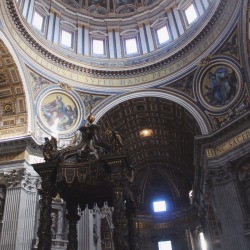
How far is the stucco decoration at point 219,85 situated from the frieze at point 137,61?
114cm

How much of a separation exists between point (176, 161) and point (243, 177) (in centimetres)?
1011

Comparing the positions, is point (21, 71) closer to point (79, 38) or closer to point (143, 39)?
point (79, 38)

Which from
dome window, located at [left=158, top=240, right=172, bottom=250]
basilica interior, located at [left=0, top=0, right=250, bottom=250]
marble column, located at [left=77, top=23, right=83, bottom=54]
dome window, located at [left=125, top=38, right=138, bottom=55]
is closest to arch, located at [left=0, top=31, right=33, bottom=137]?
basilica interior, located at [left=0, top=0, right=250, bottom=250]

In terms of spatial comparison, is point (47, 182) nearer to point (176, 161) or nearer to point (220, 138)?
point (220, 138)

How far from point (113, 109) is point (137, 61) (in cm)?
308

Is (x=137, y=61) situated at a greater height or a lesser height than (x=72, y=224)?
greater

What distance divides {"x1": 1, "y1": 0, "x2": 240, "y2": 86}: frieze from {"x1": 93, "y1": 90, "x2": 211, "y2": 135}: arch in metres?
0.75

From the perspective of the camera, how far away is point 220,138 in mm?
14414

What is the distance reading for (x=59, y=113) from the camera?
16.1 meters

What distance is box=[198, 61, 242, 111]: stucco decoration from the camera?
1470cm

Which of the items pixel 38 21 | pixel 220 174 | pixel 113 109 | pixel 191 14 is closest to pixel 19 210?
pixel 113 109

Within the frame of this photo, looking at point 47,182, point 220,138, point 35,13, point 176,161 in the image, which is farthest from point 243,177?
point 35,13

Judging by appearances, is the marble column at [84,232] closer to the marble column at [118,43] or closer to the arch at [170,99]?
the arch at [170,99]

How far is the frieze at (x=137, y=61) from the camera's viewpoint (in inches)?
579
